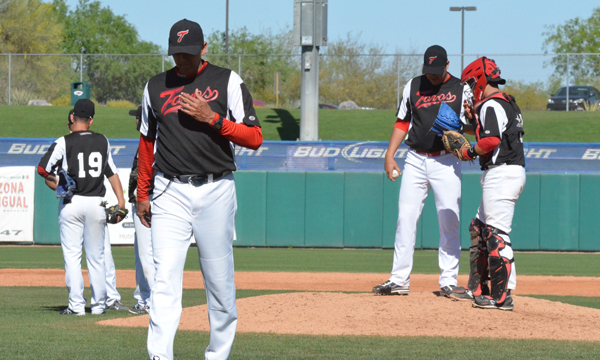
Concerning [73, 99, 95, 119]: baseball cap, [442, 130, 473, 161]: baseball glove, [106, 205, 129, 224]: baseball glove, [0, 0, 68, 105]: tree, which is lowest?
[106, 205, 129, 224]: baseball glove

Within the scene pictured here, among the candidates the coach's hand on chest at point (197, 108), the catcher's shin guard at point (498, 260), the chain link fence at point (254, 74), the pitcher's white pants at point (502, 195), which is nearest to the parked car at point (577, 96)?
the chain link fence at point (254, 74)

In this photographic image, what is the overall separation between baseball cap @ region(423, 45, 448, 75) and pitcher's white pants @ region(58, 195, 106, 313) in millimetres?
3314

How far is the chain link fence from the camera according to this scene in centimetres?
2688

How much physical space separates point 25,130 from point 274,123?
8.38 meters

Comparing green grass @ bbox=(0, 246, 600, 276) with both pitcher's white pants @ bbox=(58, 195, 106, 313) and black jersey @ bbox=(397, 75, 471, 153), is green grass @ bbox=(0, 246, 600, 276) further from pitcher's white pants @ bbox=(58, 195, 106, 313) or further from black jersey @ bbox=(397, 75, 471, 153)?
black jersey @ bbox=(397, 75, 471, 153)

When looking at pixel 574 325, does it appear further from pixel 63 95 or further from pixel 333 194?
pixel 63 95

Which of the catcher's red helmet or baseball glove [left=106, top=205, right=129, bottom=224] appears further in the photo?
baseball glove [left=106, top=205, right=129, bottom=224]

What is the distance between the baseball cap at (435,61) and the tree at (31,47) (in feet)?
79.5

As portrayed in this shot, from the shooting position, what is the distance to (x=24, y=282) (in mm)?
9969

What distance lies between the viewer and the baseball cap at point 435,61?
653 centimetres

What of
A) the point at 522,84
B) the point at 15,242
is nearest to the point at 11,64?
the point at 15,242

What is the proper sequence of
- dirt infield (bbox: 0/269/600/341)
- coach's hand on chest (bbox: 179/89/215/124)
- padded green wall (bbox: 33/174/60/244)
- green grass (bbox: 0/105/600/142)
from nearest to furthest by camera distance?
coach's hand on chest (bbox: 179/89/215/124) → dirt infield (bbox: 0/269/600/341) → padded green wall (bbox: 33/174/60/244) → green grass (bbox: 0/105/600/142)

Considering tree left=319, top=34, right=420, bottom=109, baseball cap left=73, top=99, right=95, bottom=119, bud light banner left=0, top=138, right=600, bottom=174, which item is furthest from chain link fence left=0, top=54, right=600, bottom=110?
baseball cap left=73, top=99, right=95, bottom=119

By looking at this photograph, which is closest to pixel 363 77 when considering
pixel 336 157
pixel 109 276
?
pixel 336 157
